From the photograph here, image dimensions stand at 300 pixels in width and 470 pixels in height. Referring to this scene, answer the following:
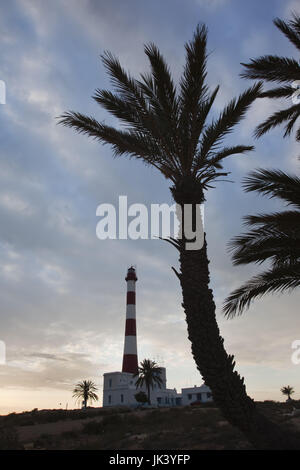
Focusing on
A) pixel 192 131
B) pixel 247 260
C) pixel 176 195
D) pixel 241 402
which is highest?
pixel 192 131

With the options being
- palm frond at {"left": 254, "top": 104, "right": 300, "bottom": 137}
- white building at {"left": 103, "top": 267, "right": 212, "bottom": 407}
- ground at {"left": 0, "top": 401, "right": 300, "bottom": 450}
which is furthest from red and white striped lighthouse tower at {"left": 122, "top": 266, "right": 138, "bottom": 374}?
palm frond at {"left": 254, "top": 104, "right": 300, "bottom": 137}

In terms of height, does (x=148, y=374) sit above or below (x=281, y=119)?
below

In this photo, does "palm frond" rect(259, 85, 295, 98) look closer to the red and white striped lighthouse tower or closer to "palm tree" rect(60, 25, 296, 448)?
"palm tree" rect(60, 25, 296, 448)

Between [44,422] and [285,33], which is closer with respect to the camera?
[285,33]

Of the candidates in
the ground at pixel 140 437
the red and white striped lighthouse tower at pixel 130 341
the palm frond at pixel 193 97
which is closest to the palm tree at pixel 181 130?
the palm frond at pixel 193 97

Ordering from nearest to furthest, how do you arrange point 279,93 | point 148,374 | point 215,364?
point 215,364
point 279,93
point 148,374

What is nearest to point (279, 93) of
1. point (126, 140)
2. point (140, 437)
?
point (126, 140)

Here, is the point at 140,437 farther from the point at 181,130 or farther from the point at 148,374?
the point at 148,374

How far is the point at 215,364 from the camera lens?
28.6 feet

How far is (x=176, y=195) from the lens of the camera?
10359 mm

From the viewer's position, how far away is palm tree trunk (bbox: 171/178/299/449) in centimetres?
839
